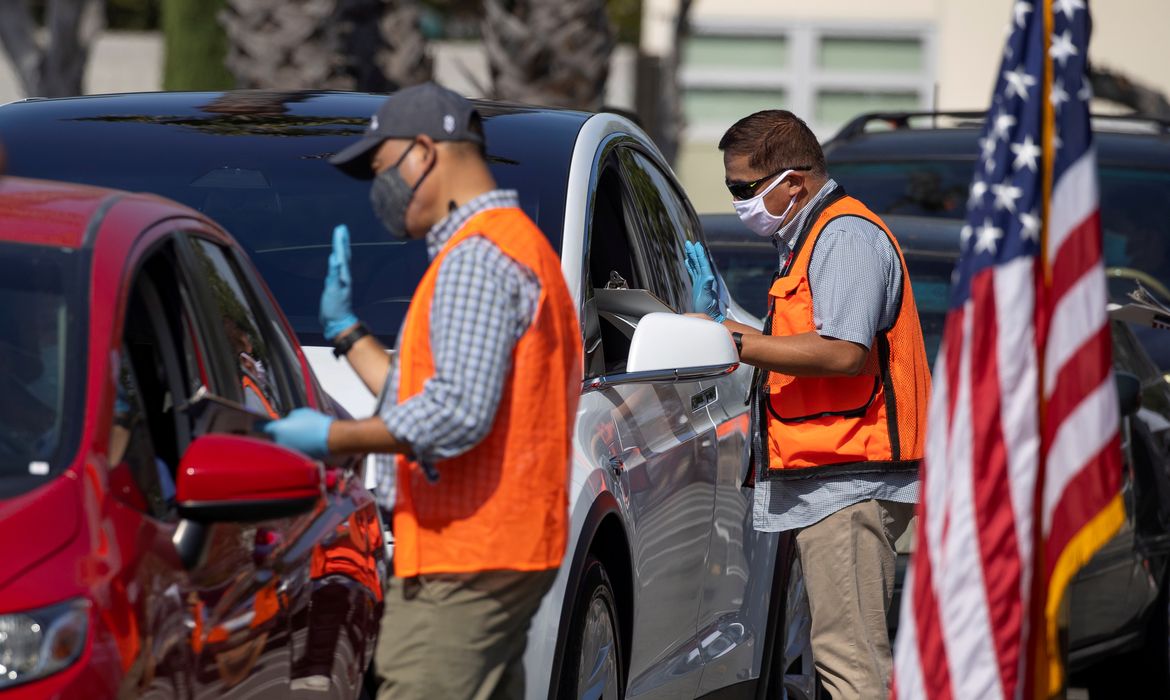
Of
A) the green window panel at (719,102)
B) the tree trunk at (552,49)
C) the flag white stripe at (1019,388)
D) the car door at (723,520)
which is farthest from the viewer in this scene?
the green window panel at (719,102)

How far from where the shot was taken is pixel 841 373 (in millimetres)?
5207

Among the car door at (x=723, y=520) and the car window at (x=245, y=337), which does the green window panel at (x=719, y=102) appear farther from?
the car window at (x=245, y=337)

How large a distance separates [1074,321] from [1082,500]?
309mm

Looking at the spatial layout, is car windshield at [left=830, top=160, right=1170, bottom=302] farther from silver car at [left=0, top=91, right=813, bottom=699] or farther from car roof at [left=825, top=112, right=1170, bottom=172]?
silver car at [left=0, top=91, right=813, bottom=699]

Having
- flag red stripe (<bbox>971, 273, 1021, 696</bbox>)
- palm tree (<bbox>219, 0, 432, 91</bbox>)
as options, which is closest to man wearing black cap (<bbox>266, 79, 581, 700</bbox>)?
flag red stripe (<bbox>971, 273, 1021, 696</bbox>)

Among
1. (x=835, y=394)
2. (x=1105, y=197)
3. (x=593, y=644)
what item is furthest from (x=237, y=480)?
(x=1105, y=197)

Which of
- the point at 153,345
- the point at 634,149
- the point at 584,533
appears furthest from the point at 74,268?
the point at 634,149

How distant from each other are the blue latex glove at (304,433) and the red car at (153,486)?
0.18ft

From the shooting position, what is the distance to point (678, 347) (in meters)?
5.02

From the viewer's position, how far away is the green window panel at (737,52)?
2816 centimetres

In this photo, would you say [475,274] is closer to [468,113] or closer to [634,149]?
[468,113]

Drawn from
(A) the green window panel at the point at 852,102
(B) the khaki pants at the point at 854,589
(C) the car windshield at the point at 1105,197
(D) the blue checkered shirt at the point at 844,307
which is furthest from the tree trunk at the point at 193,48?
(B) the khaki pants at the point at 854,589

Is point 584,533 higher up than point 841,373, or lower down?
lower down

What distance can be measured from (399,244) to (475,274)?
6.68 ft
